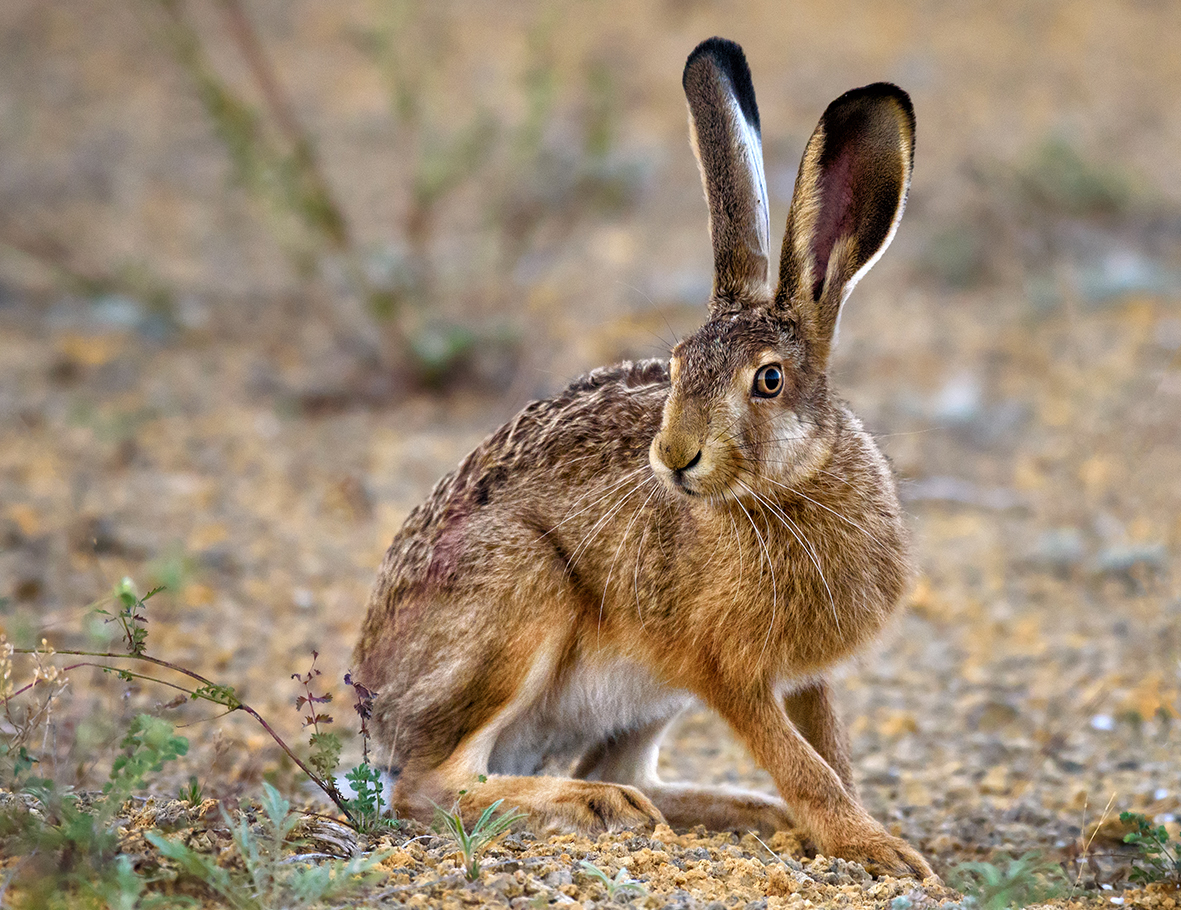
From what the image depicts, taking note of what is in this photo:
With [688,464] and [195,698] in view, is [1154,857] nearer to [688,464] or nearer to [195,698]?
[688,464]

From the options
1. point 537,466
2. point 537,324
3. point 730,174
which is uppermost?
point 537,324

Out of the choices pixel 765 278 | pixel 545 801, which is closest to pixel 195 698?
pixel 545 801

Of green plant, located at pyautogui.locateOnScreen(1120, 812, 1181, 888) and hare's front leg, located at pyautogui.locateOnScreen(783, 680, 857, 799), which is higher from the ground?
hare's front leg, located at pyautogui.locateOnScreen(783, 680, 857, 799)

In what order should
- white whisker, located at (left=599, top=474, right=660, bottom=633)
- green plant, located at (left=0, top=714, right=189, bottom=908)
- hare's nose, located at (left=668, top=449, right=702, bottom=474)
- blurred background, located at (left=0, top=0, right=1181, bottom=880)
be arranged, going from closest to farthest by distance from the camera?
green plant, located at (left=0, top=714, right=189, bottom=908)
hare's nose, located at (left=668, top=449, right=702, bottom=474)
white whisker, located at (left=599, top=474, right=660, bottom=633)
blurred background, located at (left=0, top=0, right=1181, bottom=880)

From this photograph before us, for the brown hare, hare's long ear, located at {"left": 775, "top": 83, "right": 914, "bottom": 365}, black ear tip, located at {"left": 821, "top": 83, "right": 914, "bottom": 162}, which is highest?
black ear tip, located at {"left": 821, "top": 83, "right": 914, "bottom": 162}

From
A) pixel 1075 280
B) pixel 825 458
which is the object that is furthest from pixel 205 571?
pixel 1075 280

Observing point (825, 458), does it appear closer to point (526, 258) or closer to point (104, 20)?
point (526, 258)

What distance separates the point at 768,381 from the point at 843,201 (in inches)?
24.3

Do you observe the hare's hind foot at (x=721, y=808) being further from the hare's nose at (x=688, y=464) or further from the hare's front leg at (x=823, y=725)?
the hare's nose at (x=688, y=464)

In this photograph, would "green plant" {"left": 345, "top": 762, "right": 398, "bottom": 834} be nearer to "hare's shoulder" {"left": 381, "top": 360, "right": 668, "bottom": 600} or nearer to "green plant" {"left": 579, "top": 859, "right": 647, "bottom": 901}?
"green plant" {"left": 579, "top": 859, "right": 647, "bottom": 901}

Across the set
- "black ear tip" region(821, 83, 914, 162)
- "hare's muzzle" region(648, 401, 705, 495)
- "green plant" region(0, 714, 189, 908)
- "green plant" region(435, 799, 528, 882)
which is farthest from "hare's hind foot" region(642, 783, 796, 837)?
"black ear tip" region(821, 83, 914, 162)

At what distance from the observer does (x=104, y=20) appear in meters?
14.3

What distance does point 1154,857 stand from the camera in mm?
3977

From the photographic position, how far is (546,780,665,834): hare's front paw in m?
3.93
